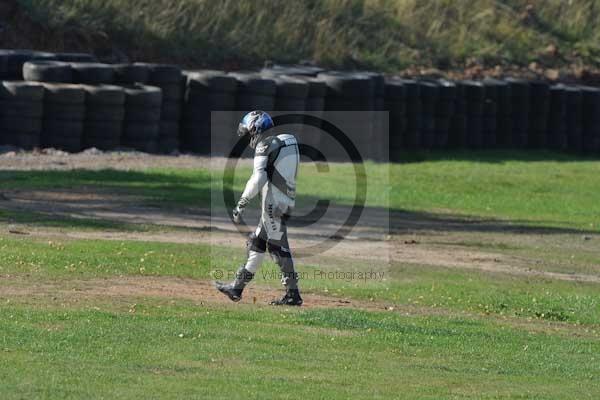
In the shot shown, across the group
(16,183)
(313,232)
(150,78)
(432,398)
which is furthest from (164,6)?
(432,398)

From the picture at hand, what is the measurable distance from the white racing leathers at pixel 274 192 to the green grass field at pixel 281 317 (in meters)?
0.60

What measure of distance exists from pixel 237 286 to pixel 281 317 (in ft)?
3.17

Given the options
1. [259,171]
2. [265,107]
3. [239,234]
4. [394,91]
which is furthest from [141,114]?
[259,171]

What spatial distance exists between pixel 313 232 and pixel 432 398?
10.8 metres

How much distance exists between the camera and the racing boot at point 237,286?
45.0 feet

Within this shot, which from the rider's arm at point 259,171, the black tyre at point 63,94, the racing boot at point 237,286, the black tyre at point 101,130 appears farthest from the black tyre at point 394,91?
the rider's arm at point 259,171

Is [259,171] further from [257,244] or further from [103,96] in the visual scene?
[103,96]

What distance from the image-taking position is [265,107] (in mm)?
29125

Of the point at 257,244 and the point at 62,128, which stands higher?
the point at 257,244

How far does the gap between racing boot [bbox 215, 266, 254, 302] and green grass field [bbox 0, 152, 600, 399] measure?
219 mm

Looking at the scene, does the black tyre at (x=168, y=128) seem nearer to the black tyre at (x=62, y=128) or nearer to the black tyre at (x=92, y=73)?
the black tyre at (x=92, y=73)

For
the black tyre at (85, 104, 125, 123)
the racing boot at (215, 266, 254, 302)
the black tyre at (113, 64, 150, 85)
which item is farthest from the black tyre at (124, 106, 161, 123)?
the racing boot at (215, 266, 254, 302)

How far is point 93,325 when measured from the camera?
11.8 meters

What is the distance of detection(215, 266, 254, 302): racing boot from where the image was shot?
540 inches
